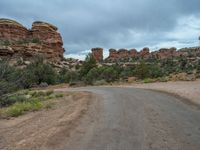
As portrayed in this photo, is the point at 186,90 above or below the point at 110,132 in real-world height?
above

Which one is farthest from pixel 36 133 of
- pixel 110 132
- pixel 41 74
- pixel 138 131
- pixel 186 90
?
pixel 41 74

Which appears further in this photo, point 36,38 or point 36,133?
point 36,38

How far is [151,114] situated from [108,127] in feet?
8.77

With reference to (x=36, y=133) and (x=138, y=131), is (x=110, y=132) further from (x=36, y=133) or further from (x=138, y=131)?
(x=36, y=133)

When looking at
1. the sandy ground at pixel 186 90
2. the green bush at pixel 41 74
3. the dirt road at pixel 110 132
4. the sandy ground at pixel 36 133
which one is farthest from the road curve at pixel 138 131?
the green bush at pixel 41 74

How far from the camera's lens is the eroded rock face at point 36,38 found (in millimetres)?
86375

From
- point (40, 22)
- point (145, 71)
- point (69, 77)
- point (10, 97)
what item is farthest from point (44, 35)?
point (10, 97)

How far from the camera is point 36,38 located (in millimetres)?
96625

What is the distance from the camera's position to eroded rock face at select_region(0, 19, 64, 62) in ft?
283

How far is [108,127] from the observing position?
8.06 metres

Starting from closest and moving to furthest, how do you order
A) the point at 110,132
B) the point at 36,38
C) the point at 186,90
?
the point at 110,132 < the point at 186,90 < the point at 36,38

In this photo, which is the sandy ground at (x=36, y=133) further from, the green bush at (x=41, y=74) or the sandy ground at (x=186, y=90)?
the green bush at (x=41, y=74)

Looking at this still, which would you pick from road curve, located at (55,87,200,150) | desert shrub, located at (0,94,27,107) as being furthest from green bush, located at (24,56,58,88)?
road curve, located at (55,87,200,150)

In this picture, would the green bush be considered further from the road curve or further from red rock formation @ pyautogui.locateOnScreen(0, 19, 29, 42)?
red rock formation @ pyautogui.locateOnScreen(0, 19, 29, 42)
